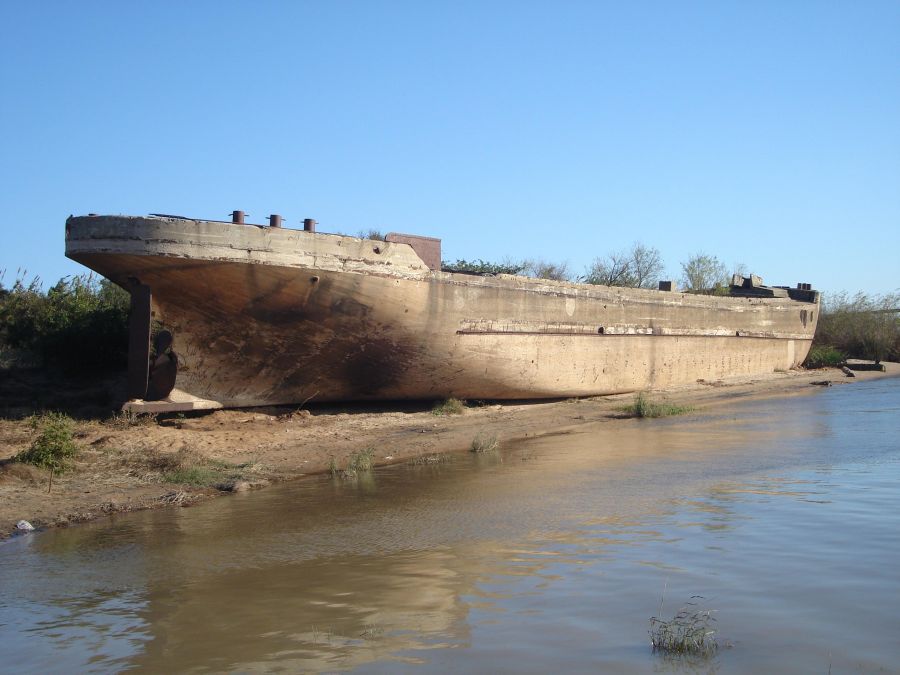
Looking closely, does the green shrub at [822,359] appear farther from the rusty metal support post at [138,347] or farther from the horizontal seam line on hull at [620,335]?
the rusty metal support post at [138,347]

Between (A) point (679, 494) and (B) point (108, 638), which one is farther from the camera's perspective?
(A) point (679, 494)

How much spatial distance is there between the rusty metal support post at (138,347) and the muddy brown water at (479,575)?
351 centimetres

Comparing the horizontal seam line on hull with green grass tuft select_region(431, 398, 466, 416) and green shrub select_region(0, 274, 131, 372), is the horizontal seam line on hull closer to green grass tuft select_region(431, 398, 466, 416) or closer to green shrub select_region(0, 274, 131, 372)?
green grass tuft select_region(431, 398, 466, 416)

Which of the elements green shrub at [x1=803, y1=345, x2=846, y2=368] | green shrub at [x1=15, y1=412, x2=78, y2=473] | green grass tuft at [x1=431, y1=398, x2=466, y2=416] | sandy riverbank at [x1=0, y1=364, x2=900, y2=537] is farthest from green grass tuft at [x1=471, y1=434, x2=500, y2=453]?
green shrub at [x1=803, y1=345, x2=846, y2=368]

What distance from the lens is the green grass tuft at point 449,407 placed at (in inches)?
510

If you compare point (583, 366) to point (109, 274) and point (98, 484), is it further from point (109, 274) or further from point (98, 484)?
point (98, 484)

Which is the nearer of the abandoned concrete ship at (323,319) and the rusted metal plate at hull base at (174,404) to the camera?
the abandoned concrete ship at (323,319)

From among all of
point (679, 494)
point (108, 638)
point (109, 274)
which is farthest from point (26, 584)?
point (109, 274)

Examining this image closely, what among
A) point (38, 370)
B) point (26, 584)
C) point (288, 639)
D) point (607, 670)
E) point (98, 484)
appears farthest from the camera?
point (38, 370)

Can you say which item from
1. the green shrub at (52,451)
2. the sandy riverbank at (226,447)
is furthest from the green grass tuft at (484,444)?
the green shrub at (52,451)

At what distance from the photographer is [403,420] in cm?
1240

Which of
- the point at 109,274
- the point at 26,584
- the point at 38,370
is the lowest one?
the point at 26,584

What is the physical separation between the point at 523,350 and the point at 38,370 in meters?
8.26

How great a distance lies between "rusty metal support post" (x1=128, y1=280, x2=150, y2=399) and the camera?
421 inches
